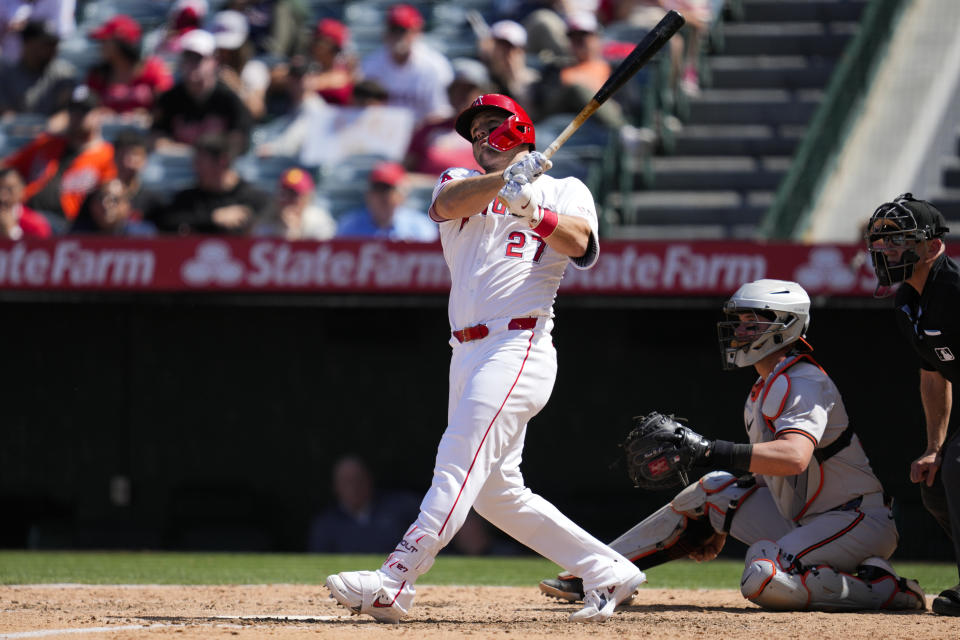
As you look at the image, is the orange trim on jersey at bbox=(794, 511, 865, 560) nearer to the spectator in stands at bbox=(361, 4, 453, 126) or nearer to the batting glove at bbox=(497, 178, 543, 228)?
the batting glove at bbox=(497, 178, 543, 228)

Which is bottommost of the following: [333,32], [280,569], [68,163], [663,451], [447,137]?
[280,569]

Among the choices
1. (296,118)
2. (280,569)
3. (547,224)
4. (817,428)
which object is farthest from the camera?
(296,118)

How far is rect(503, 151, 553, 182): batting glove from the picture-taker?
413cm

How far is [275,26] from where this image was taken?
11820 mm

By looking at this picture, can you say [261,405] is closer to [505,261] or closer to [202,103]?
[202,103]

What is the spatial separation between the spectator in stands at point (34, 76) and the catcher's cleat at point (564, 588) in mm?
8296

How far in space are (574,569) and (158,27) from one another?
9.84 metres

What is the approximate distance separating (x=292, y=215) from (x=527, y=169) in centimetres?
504

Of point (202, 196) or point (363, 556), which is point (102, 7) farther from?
point (363, 556)

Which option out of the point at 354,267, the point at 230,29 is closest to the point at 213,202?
the point at 354,267

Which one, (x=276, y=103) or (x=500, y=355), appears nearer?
(x=500, y=355)

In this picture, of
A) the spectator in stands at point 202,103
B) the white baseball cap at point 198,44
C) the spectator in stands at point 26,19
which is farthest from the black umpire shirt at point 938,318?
the spectator in stands at point 26,19

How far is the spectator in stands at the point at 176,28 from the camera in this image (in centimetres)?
1214

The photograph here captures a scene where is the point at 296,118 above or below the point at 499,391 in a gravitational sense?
below
